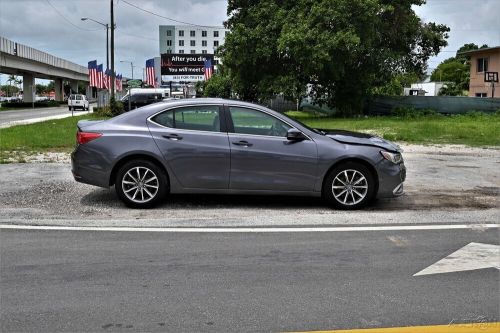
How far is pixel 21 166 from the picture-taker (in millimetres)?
11711

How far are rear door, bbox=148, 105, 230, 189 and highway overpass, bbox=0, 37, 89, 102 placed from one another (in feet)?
167

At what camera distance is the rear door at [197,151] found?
7621 mm

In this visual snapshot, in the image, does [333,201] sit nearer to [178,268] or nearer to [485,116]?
[178,268]

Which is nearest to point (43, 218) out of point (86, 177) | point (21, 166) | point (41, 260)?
point (86, 177)

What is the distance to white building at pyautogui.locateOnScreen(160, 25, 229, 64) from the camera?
152 metres

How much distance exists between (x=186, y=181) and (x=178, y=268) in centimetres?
265

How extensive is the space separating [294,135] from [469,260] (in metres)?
2.99

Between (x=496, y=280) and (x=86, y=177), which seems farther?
(x=86, y=177)

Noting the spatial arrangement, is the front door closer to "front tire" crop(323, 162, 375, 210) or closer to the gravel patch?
"front tire" crop(323, 162, 375, 210)

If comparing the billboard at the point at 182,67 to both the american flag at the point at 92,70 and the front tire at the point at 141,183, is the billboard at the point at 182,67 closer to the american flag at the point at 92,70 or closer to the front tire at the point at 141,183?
the american flag at the point at 92,70

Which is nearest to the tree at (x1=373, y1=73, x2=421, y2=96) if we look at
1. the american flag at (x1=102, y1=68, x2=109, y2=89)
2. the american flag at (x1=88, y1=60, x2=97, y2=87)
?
the american flag at (x1=88, y1=60, x2=97, y2=87)

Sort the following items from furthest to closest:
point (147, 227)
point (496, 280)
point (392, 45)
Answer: point (392, 45)
point (147, 227)
point (496, 280)

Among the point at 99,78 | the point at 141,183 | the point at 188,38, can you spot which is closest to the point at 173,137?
the point at 141,183

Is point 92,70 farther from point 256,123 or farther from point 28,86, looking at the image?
point 256,123
